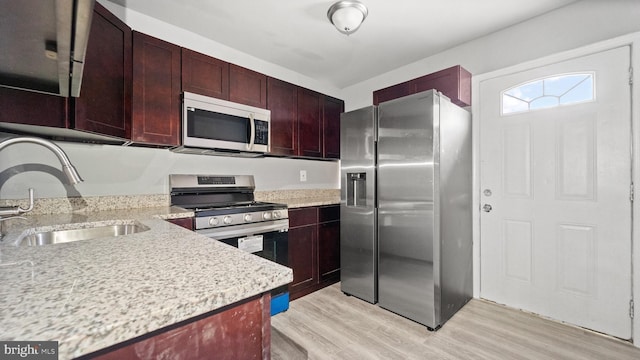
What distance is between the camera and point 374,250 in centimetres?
245

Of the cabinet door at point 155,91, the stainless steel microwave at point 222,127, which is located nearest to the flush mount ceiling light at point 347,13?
the stainless steel microwave at point 222,127

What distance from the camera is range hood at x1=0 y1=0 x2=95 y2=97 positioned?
1.63ft

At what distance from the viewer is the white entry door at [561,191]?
188cm

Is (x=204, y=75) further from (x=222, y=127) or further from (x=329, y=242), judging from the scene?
(x=329, y=242)

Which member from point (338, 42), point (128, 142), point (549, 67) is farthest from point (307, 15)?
point (549, 67)

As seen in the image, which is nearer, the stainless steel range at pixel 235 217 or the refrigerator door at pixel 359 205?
the stainless steel range at pixel 235 217

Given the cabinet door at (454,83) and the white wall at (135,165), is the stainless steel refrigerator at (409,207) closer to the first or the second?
the cabinet door at (454,83)

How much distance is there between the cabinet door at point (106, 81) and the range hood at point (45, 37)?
0.73m

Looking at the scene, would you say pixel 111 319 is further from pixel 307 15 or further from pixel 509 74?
pixel 509 74

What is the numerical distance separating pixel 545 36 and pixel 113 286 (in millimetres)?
3138

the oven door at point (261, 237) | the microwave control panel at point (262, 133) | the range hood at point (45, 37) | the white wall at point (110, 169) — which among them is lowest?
the oven door at point (261, 237)

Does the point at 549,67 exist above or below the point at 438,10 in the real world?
below

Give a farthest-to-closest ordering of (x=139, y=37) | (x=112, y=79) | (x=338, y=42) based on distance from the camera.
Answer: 1. (x=338, y=42)
2. (x=139, y=37)
3. (x=112, y=79)

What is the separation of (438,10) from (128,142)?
8.67ft
